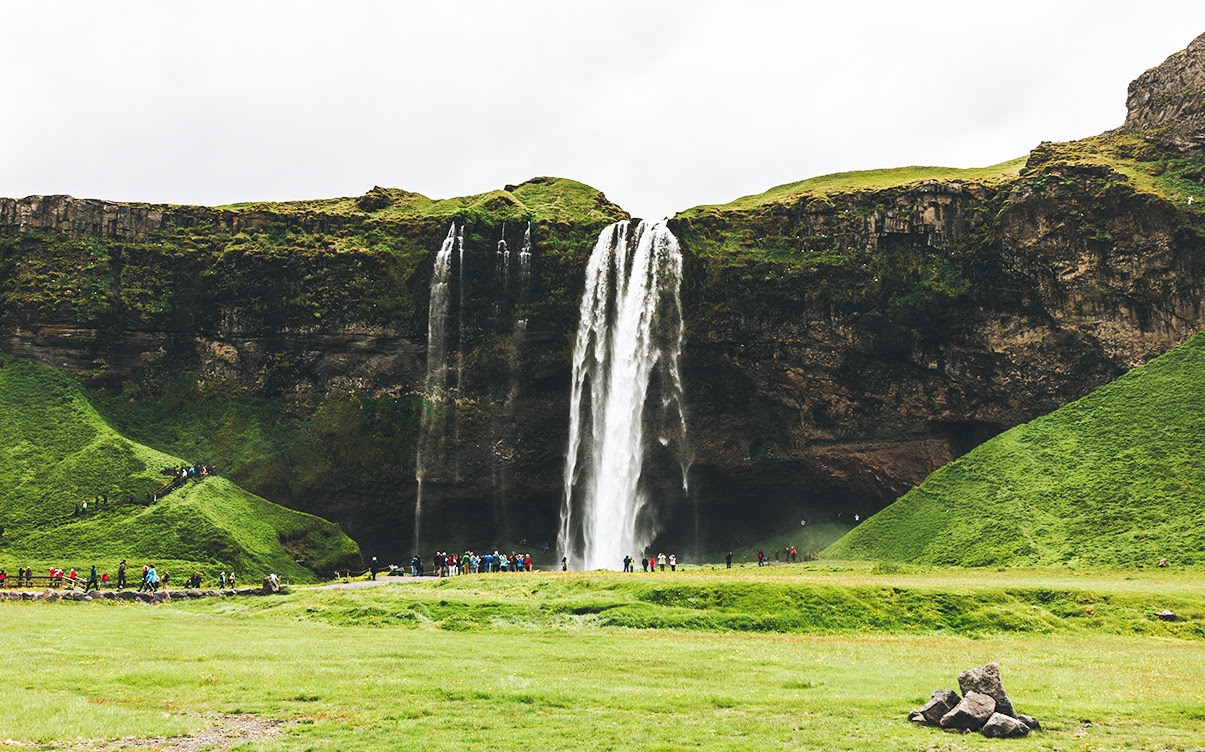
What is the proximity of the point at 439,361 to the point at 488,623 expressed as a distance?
154 ft

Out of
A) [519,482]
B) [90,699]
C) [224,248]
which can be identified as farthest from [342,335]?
[90,699]

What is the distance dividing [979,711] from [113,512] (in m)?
59.1

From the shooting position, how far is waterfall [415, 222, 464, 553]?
77.1 meters

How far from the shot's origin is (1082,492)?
52.3 metres

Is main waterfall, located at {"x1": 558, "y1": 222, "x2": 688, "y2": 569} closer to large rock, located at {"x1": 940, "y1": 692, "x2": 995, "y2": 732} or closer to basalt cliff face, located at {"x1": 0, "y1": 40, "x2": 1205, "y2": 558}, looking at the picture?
basalt cliff face, located at {"x1": 0, "y1": 40, "x2": 1205, "y2": 558}

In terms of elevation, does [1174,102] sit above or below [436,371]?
above

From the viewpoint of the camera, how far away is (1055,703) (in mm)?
17344

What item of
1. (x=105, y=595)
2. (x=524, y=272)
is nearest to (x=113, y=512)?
(x=105, y=595)

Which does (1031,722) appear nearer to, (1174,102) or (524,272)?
(524,272)

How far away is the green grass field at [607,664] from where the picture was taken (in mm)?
14773

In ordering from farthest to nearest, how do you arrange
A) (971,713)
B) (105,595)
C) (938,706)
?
(105,595)
(938,706)
(971,713)

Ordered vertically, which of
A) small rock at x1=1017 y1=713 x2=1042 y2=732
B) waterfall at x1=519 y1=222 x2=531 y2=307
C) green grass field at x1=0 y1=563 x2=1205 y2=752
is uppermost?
waterfall at x1=519 y1=222 x2=531 y2=307

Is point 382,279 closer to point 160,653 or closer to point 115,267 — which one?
point 115,267

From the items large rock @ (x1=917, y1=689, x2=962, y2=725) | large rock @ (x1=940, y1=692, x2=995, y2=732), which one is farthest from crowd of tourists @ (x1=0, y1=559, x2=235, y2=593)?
large rock @ (x1=940, y1=692, x2=995, y2=732)
